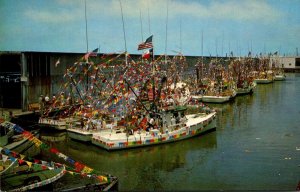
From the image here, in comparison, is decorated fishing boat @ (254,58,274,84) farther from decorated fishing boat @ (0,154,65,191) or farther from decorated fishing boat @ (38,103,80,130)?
decorated fishing boat @ (0,154,65,191)

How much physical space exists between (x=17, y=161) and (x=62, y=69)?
970 inches

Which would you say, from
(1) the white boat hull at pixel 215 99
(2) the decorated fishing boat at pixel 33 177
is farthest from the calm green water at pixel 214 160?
(1) the white boat hull at pixel 215 99

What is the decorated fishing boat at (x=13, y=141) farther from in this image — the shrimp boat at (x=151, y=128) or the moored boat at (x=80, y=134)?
the shrimp boat at (x=151, y=128)

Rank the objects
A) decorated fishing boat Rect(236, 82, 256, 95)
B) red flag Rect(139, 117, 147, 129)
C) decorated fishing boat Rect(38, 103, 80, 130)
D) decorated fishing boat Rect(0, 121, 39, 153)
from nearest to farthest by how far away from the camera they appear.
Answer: decorated fishing boat Rect(0, 121, 39, 153), red flag Rect(139, 117, 147, 129), decorated fishing boat Rect(38, 103, 80, 130), decorated fishing boat Rect(236, 82, 256, 95)

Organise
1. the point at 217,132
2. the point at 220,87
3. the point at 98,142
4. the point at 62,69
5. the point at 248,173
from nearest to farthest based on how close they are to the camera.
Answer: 1. the point at 248,173
2. the point at 98,142
3. the point at 217,132
4. the point at 62,69
5. the point at 220,87

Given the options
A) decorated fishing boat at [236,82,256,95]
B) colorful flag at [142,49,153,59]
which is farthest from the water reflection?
decorated fishing boat at [236,82,256,95]

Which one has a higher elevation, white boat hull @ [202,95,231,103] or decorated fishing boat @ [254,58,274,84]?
decorated fishing boat @ [254,58,274,84]

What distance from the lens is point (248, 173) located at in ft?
67.2

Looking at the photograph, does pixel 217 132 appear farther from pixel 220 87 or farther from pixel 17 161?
pixel 220 87

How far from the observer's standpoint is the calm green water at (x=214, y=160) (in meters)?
19.4

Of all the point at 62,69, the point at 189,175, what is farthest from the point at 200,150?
the point at 62,69

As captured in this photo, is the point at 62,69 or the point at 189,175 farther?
the point at 62,69

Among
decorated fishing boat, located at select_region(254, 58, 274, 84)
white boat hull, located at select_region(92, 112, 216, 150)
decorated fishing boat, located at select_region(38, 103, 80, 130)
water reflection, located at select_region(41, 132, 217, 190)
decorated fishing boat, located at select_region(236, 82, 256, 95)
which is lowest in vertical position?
water reflection, located at select_region(41, 132, 217, 190)

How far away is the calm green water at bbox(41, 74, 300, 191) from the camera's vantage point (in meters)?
19.4
